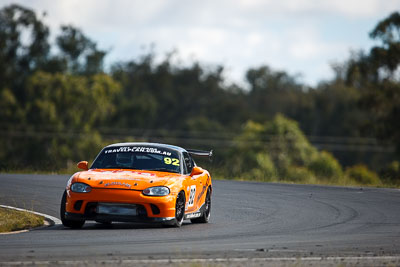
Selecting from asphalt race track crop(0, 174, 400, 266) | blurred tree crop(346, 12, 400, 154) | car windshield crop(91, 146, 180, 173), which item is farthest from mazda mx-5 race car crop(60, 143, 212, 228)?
blurred tree crop(346, 12, 400, 154)

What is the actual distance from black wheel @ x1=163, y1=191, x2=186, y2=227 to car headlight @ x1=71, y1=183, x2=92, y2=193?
1.41 meters

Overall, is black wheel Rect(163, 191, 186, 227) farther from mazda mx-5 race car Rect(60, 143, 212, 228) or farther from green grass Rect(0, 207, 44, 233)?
green grass Rect(0, 207, 44, 233)

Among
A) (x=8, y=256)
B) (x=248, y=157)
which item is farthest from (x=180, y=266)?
(x=248, y=157)

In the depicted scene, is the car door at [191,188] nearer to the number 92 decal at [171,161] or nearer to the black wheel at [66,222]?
the number 92 decal at [171,161]

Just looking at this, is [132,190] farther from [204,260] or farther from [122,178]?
[204,260]

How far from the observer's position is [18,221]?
545 inches

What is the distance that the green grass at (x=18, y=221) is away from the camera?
44.0ft

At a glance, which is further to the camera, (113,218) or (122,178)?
(122,178)

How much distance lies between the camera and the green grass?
1340 centimetres

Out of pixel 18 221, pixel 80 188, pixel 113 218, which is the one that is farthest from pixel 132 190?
pixel 18 221

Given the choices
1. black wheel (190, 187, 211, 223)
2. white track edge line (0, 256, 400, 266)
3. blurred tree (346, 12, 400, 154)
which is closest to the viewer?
white track edge line (0, 256, 400, 266)

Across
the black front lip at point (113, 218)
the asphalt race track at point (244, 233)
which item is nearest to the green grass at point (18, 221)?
the asphalt race track at point (244, 233)

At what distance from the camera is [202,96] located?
103 m

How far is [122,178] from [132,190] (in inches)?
13.7
